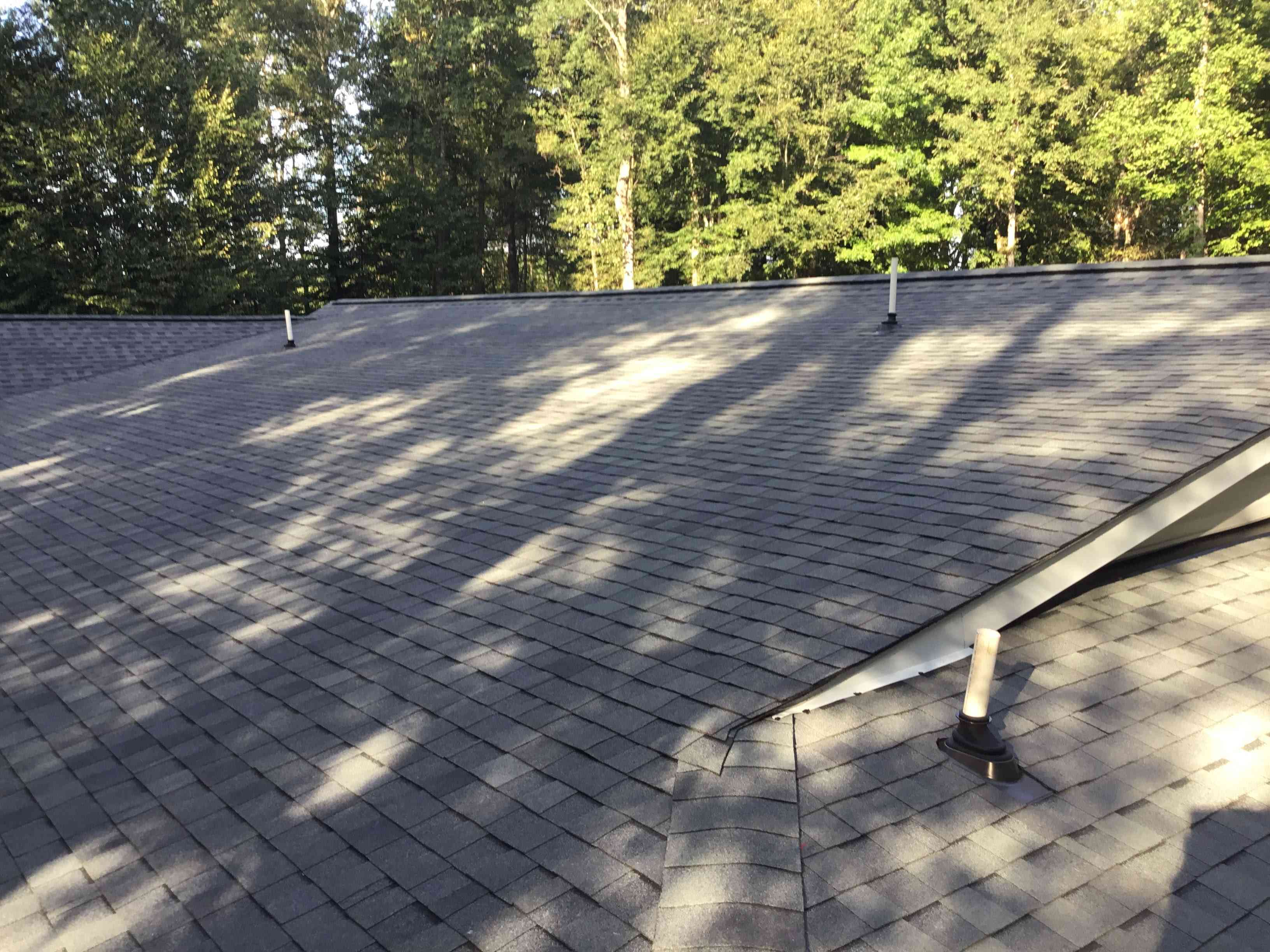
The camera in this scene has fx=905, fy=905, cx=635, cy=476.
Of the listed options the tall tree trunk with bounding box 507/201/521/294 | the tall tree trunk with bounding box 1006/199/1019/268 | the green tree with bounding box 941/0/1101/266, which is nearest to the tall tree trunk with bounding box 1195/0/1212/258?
the green tree with bounding box 941/0/1101/266

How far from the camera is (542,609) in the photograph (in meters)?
4.38

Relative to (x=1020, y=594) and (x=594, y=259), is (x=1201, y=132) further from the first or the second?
(x=1020, y=594)

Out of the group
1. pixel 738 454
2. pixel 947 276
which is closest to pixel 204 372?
pixel 738 454

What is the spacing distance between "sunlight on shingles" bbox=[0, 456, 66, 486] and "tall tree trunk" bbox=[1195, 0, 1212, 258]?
28.2 metres

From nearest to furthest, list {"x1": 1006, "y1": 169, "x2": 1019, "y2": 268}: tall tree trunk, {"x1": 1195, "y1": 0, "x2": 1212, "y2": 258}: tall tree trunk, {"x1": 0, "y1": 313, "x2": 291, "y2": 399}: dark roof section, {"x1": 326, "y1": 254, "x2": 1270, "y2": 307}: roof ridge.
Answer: {"x1": 326, "y1": 254, "x2": 1270, "y2": 307}: roof ridge, {"x1": 0, "y1": 313, "x2": 291, "y2": 399}: dark roof section, {"x1": 1195, "y1": 0, "x2": 1212, "y2": 258}: tall tree trunk, {"x1": 1006, "y1": 169, "x2": 1019, "y2": 268}: tall tree trunk

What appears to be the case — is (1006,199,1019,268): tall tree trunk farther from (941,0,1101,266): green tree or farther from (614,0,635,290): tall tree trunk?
(614,0,635,290): tall tree trunk

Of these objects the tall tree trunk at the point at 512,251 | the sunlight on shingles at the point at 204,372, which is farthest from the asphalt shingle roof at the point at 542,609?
the tall tree trunk at the point at 512,251

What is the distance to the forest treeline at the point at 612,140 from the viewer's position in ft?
89.4

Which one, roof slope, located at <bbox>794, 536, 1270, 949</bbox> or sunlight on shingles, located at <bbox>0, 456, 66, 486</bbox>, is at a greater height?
sunlight on shingles, located at <bbox>0, 456, 66, 486</bbox>

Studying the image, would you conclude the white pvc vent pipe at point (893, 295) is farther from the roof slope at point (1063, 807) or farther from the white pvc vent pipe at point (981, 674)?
the white pvc vent pipe at point (981, 674)

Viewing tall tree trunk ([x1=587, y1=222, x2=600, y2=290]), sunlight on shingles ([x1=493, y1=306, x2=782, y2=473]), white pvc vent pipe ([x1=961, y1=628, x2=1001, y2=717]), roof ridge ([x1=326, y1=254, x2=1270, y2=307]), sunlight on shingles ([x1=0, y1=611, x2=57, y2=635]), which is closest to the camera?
white pvc vent pipe ([x1=961, y1=628, x2=1001, y2=717])

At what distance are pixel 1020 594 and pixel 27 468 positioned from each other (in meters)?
8.98

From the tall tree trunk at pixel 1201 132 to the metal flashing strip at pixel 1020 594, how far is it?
26.2 metres

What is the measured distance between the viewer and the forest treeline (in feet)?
89.4
